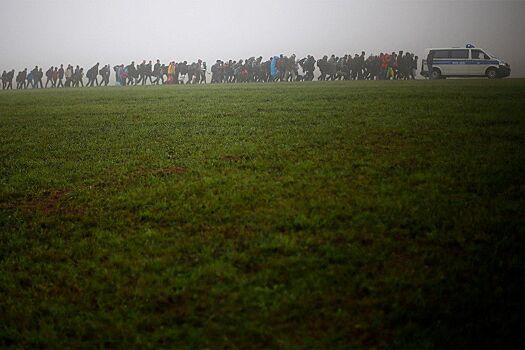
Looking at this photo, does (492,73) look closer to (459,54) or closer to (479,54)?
(479,54)

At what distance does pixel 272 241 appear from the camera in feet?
17.4

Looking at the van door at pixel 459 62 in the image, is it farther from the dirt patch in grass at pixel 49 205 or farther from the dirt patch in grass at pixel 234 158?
the dirt patch in grass at pixel 49 205

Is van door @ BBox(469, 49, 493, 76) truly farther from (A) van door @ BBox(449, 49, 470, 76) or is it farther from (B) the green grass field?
(B) the green grass field

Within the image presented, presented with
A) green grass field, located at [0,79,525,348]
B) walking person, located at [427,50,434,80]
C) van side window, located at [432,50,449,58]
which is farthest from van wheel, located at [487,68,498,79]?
green grass field, located at [0,79,525,348]

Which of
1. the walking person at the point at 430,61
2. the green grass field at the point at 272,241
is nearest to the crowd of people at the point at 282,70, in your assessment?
the walking person at the point at 430,61

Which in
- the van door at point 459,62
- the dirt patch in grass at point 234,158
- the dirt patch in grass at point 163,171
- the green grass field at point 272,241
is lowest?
the green grass field at point 272,241

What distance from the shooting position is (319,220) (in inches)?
227

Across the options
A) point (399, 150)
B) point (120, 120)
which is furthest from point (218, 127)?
point (399, 150)

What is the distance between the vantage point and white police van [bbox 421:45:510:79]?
30516 mm

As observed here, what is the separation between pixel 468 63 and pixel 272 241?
101 feet

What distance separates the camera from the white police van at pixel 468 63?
30.5 m

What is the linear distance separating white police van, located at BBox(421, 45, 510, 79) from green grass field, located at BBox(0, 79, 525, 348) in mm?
23209

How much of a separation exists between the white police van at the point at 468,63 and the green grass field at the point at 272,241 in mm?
23209

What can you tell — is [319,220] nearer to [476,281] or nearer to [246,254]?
[246,254]
